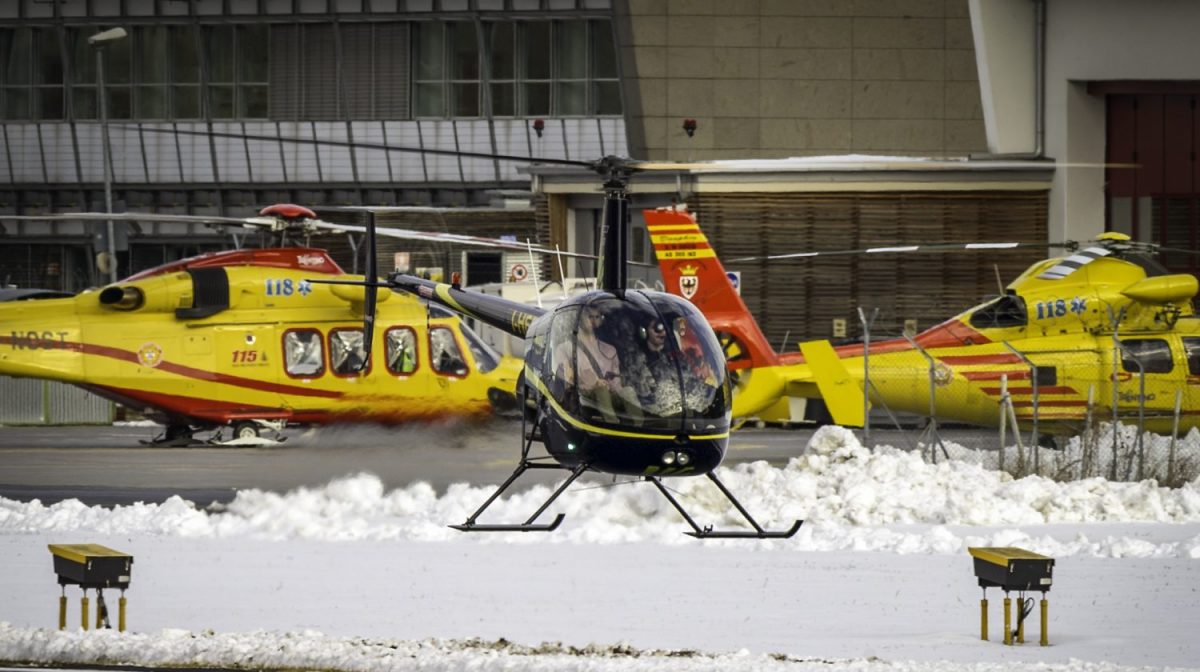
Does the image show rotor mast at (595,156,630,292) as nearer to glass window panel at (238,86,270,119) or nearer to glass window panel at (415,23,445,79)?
glass window panel at (415,23,445,79)

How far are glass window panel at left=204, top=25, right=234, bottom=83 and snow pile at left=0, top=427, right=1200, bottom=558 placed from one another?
33.6m

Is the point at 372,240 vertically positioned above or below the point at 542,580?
above

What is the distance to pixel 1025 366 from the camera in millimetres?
29688

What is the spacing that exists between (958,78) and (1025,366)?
21380 mm

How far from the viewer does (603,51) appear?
56000 mm

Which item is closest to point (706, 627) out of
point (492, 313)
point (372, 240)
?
point (492, 313)

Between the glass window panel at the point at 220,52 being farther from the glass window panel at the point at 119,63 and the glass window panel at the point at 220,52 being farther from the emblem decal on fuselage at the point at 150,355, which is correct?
the emblem decal on fuselage at the point at 150,355

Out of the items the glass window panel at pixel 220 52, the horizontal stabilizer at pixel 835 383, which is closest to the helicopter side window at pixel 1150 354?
the horizontal stabilizer at pixel 835 383

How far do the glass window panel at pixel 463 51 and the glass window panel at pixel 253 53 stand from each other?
18.5 ft

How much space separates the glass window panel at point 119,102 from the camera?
2269 inches

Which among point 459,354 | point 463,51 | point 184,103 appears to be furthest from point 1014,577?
point 184,103

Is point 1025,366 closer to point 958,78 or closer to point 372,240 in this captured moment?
point 372,240

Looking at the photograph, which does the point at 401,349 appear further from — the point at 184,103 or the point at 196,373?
the point at 184,103

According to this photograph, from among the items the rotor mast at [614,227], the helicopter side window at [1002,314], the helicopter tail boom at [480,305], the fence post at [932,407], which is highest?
the rotor mast at [614,227]
